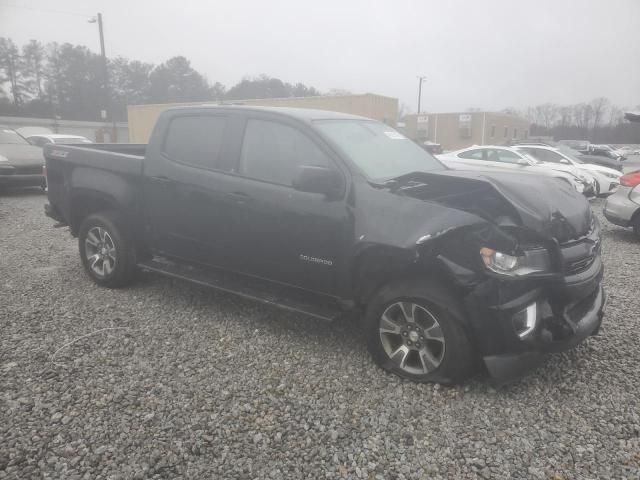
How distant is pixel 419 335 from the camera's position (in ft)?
10.4

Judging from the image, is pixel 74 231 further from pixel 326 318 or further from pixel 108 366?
pixel 326 318

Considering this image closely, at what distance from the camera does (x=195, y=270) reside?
173 inches

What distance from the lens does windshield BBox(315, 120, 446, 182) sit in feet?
11.8

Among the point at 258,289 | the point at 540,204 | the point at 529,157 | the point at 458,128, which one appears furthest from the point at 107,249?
the point at 458,128

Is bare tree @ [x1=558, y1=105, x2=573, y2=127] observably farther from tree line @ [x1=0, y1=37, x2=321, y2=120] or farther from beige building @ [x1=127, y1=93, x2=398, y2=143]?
beige building @ [x1=127, y1=93, x2=398, y2=143]

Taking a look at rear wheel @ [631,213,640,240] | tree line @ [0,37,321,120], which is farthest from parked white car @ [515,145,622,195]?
tree line @ [0,37,321,120]

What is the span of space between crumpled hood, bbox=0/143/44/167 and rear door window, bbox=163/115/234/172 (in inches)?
328

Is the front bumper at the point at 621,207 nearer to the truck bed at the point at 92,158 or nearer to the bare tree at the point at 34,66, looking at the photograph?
the truck bed at the point at 92,158

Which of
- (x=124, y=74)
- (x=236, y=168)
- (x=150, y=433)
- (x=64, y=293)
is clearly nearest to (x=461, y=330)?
(x=150, y=433)

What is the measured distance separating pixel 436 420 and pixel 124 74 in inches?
2541

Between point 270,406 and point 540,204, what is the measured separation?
2.10 metres

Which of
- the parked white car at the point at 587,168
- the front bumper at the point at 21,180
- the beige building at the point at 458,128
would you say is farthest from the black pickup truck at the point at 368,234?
the beige building at the point at 458,128

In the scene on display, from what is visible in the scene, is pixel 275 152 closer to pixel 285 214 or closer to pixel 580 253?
pixel 285 214

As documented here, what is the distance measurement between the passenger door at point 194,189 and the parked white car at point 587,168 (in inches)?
443
